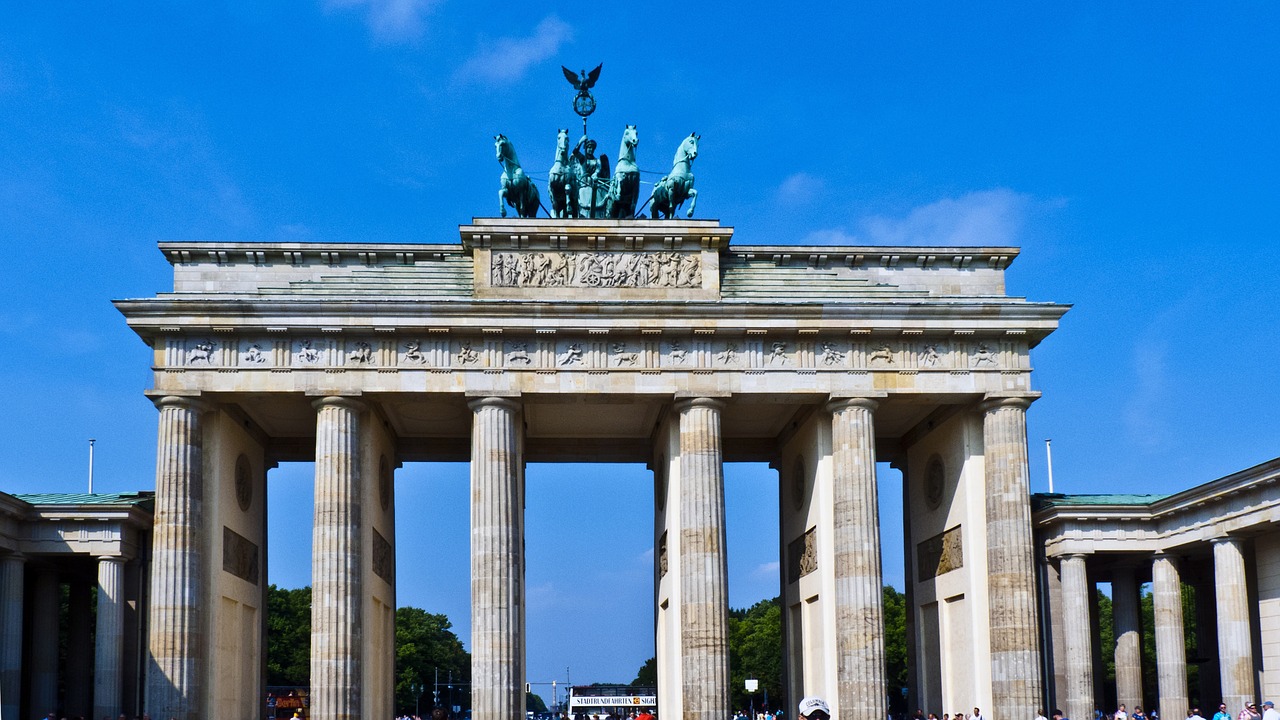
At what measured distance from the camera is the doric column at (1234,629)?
119 ft

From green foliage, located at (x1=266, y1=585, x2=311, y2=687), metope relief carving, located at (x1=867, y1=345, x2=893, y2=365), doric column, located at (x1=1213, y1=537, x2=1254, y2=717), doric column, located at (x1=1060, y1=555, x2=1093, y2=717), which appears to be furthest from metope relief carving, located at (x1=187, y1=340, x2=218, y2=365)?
green foliage, located at (x1=266, y1=585, x2=311, y2=687)

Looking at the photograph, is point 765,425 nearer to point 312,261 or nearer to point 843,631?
point 843,631

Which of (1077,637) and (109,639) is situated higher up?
(109,639)

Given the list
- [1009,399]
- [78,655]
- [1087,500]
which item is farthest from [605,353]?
[78,655]

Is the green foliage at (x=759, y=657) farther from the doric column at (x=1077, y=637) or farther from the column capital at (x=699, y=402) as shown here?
the column capital at (x=699, y=402)

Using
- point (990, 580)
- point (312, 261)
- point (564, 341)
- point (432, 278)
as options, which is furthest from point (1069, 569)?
point (312, 261)

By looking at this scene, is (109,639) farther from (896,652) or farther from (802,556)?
(896,652)

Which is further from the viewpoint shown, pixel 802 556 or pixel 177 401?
pixel 802 556

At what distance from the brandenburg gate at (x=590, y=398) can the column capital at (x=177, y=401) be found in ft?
0.38

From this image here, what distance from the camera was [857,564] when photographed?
39.6 m

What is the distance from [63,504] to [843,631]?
22985 millimetres

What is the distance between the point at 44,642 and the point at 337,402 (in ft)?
40.0

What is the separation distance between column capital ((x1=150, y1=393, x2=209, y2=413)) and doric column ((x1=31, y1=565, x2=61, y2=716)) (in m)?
7.44

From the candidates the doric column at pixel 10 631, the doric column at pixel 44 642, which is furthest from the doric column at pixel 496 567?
the doric column at pixel 44 642
